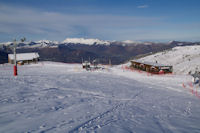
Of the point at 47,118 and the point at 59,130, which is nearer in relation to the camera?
the point at 59,130

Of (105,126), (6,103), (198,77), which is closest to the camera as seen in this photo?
(105,126)

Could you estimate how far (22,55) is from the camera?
64.6 meters

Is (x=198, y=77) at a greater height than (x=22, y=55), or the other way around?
(x=22, y=55)

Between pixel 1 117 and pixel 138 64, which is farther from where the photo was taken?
pixel 138 64

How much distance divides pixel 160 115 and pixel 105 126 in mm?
3307

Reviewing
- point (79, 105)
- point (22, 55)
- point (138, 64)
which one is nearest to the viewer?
point (79, 105)

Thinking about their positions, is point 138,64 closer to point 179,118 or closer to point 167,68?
point 167,68

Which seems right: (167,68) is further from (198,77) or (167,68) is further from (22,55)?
(22,55)

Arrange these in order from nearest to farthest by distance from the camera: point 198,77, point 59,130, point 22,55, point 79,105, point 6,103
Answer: point 59,130, point 6,103, point 79,105, point 198,77, point 22,55

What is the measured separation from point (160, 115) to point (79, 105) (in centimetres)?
387

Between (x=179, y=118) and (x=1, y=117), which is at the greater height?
(x=1, y=117)

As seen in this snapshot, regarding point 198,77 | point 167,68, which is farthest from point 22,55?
point 198,77

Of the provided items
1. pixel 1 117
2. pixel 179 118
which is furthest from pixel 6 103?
pixel 179 118

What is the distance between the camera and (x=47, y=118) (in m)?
5.79
